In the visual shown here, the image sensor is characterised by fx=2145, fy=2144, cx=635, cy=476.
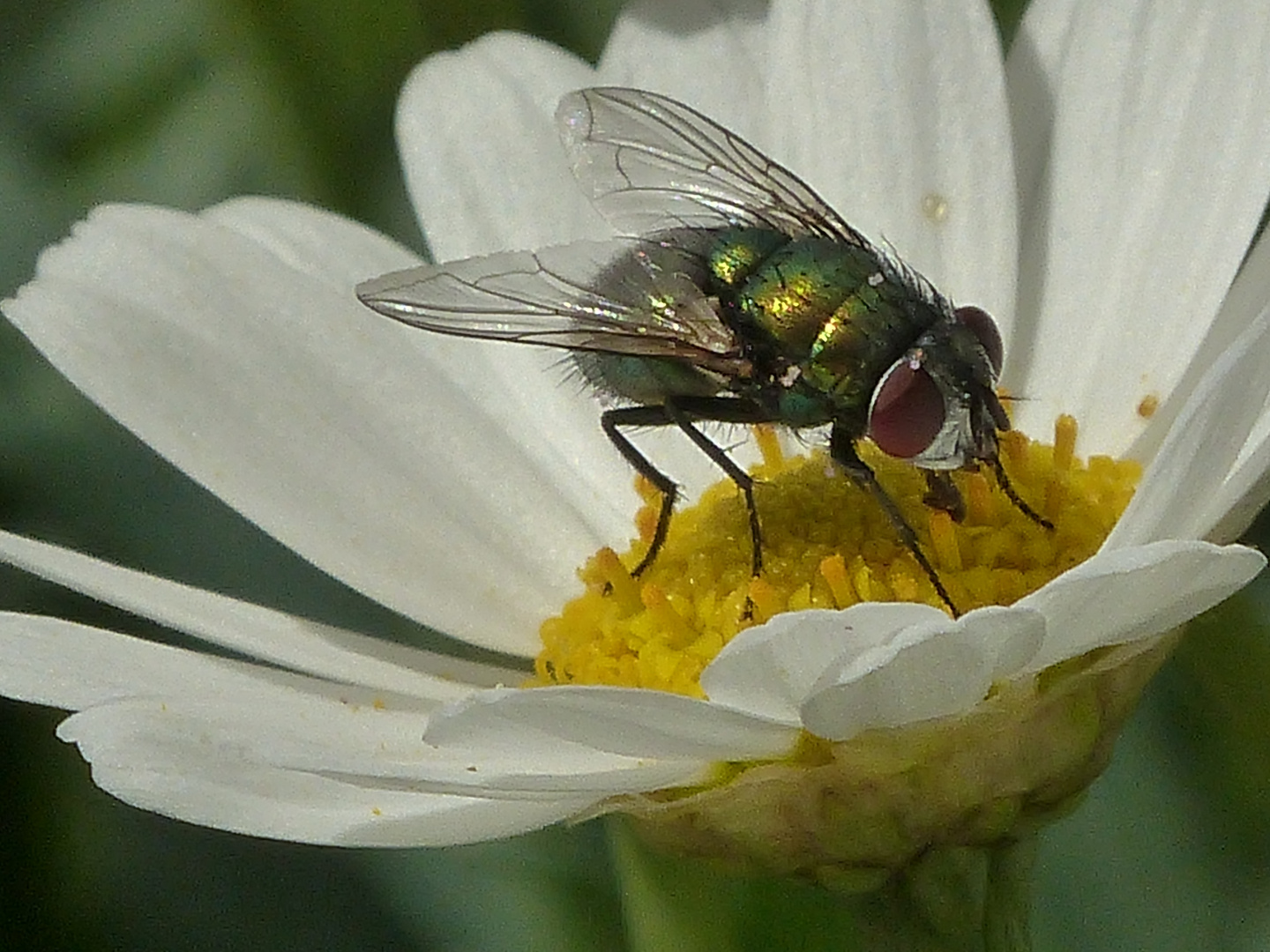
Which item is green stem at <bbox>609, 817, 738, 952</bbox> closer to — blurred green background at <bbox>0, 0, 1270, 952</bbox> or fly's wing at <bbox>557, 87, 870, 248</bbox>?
blurred green background at <bbox>0, 0, 1270, 952</bbox>

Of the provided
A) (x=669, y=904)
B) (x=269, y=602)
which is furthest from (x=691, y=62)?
(x=669, y=904)

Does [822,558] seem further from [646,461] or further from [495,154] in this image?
[495,154]

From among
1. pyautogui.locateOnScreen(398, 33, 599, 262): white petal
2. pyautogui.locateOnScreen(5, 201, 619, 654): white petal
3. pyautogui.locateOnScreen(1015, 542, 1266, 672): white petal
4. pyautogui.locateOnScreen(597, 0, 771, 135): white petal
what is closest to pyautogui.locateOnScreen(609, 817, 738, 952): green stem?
pyautogui.locateOnScreen(5, 201, 619, 654): white petal

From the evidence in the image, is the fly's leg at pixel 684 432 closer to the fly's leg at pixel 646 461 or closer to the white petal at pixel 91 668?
the fly's leg at pixel 646 461

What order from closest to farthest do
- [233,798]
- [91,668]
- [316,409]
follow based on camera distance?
[233,798] → [91,668] → [316,409]

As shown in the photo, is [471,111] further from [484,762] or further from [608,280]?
[484,762]

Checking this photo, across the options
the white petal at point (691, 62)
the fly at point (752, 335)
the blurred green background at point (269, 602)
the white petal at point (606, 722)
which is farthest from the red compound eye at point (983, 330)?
the white petal at point (691, 62)
